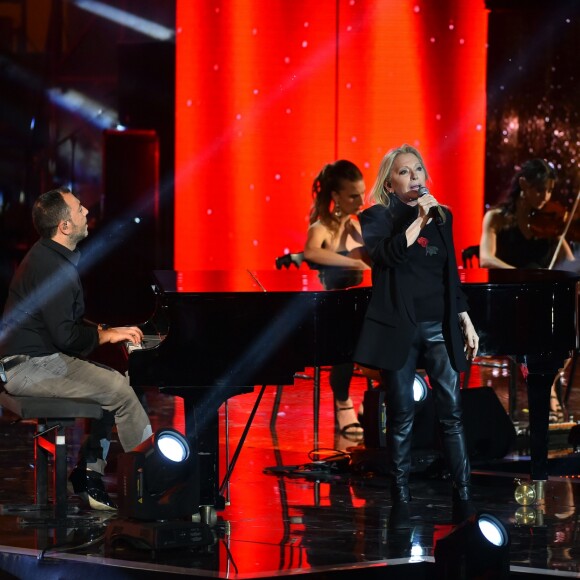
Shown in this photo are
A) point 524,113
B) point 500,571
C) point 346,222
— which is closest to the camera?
point 500,571

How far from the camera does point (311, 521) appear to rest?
183 inches

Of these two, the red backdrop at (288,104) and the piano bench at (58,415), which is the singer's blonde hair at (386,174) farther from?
the red backdrop at (288,104)

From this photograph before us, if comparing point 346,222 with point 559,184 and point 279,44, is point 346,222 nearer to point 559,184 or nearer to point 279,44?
point 279,44

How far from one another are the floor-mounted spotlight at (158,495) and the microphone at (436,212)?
1.12 metres

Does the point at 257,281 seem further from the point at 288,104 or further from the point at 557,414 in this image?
the point at 288,104

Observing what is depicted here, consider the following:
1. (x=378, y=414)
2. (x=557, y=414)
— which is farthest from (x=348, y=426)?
(x=557, y=414)

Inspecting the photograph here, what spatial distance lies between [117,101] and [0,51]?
3.71ft

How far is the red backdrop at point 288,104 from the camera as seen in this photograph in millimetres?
8477

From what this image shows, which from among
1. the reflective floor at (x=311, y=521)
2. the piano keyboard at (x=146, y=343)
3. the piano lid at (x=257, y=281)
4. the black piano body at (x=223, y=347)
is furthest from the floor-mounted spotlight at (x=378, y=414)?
the piano keyboard at (x=146, y=343)

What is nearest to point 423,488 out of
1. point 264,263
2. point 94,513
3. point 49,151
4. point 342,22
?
point 94,513

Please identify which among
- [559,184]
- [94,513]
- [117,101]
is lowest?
[94,513]

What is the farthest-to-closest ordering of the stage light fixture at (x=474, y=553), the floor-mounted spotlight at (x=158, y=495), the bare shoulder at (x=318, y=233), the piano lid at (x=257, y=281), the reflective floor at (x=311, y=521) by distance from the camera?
the bare shoulder at (x=318, y=233)
the piano lid at (x=257, y=281)
the floor-mounted spotlight at (x=158, y=495)
the reflective floor at (x=311, y=521)
the stage light fixture at (x=474, y=553)

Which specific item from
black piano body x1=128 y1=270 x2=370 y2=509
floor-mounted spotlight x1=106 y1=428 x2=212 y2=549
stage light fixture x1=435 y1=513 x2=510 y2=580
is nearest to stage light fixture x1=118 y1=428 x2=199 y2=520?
floor-mounted spotlight x1=106 y1=428 x2=212 y2=549

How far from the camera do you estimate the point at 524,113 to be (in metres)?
9.14
